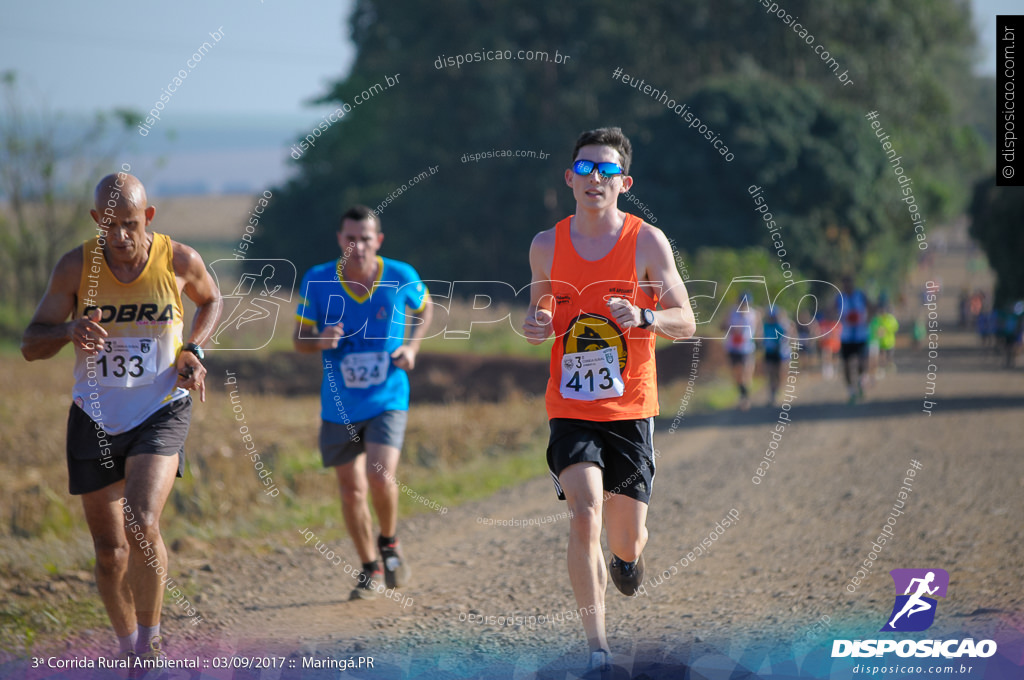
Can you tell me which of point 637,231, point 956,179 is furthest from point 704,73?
point 637,231

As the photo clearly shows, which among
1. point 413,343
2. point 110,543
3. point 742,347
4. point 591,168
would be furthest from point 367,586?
point 742,347

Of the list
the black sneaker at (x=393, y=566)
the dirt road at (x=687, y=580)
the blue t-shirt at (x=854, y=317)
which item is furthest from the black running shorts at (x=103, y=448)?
the blue t-shirt at (x=854, y=317)

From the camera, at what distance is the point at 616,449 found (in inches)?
170

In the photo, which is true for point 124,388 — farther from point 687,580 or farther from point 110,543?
point 687,580

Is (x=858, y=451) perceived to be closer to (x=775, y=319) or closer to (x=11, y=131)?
(x=775, y=319)

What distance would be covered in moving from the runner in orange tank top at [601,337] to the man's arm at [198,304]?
4.93ft

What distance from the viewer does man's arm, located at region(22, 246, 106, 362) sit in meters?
4.25

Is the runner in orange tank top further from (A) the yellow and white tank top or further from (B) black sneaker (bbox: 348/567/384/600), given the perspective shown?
(B) black sneaker (bbox: 348/567/384/600)

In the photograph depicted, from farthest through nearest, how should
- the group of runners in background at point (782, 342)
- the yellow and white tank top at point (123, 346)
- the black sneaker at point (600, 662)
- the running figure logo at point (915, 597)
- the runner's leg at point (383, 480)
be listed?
the group of runners in background at point (782, 342) < the runner's leg at point (383, 480) < the running figure logo at point (915, 597) < the yellow and white tank top at point (123, 346) < the black sneaker at point (600, 662)

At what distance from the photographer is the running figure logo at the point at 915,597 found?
490cm

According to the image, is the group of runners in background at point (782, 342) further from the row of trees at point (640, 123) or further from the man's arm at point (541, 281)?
the row of trees at point (640, 123)

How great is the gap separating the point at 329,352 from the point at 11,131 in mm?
26615

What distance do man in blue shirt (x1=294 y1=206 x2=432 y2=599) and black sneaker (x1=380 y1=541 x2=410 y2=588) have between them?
10 mm

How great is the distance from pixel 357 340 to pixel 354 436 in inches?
22.0
